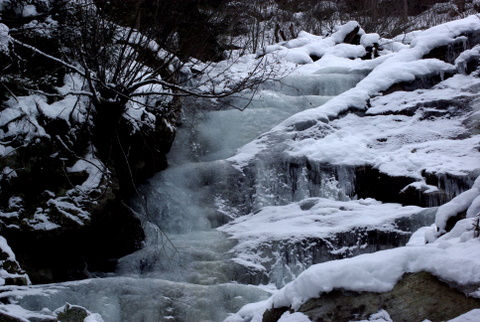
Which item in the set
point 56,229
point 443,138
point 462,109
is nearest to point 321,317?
point 56,229

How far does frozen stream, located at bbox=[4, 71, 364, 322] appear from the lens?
4.12 m

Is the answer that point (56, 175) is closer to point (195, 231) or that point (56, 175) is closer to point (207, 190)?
point (195, 231)

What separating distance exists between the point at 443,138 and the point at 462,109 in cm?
79

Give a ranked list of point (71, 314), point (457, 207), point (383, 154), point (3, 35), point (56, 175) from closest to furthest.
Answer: point (71, 314)
point (457, 207)
point (3, 35)
point (56, 175)
point (383, 154)

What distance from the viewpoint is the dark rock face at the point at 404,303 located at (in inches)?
91.7

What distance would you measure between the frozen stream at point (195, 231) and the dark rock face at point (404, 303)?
1.83 metres

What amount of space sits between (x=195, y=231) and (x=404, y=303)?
4.07m

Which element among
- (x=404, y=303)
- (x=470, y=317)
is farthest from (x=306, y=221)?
(x=470, y=317)

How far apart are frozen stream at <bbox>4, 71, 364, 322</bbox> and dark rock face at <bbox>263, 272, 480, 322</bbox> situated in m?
1.83

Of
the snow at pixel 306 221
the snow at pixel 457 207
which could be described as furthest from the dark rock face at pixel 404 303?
the snow at pixel 306 221

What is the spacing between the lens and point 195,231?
6242mm

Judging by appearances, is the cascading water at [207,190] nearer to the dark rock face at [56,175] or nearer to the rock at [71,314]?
the dark rock face at [56,175]

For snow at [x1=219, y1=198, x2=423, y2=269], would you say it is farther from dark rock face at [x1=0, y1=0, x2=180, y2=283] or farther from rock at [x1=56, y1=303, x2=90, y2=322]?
rock at [x1=56, y1=303, x2=90, y2=322]

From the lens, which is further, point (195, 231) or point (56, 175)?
point (195, 231)
